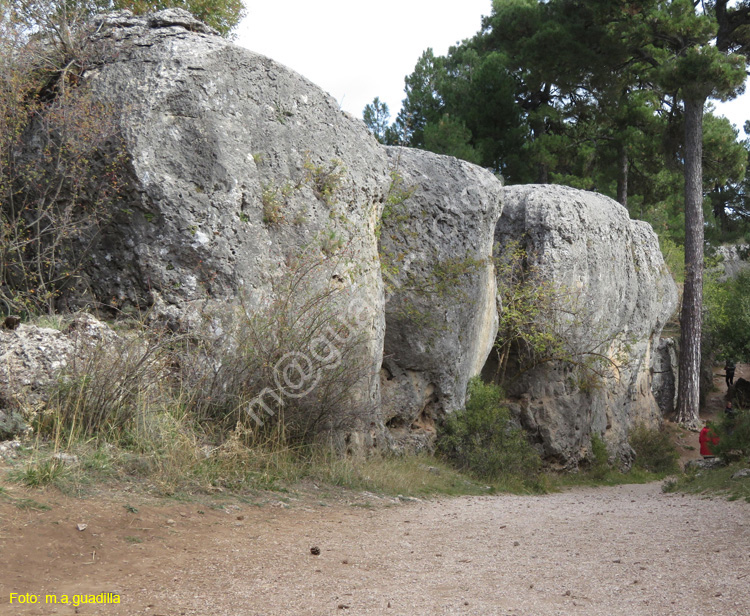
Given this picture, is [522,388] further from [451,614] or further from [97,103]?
[451,614]

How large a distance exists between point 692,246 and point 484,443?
37.1 feet

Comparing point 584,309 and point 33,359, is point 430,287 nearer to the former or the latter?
point 584,309

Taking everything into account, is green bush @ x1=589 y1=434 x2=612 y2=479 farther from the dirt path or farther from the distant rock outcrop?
the dirt path

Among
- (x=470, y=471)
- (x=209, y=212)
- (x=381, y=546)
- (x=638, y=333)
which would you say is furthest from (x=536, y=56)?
(x=381, y=546)

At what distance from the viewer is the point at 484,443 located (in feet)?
40.5

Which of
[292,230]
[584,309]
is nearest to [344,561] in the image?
[292,230]

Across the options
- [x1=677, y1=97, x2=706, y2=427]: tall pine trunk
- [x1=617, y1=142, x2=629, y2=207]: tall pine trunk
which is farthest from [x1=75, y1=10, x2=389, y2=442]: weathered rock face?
[x1=617, y1=142, x2=629, y2=207]: tall pine trunk

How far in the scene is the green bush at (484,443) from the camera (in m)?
11.9

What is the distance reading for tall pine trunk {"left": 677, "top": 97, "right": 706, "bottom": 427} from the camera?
2011 centimetres

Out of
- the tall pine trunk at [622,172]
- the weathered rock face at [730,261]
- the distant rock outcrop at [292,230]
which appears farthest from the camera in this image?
the weathered rock face at [730,261]

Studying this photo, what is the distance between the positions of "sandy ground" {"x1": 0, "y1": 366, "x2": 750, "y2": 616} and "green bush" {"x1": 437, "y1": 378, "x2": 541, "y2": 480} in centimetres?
482

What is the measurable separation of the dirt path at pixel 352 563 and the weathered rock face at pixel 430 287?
17.1 feet

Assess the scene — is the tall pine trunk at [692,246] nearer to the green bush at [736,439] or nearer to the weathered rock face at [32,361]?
the green bush at [736,439]

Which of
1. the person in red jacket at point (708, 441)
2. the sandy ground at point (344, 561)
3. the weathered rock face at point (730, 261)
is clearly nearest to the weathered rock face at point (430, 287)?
the person in red jacket at point (708, 441)
